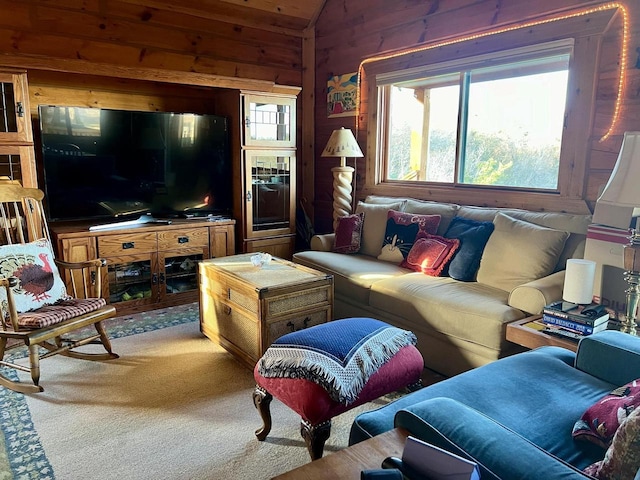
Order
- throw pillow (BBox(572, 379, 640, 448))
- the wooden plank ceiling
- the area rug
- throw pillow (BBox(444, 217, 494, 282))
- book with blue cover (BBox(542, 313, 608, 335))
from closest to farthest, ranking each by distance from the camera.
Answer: throw pillow (BBox(572, 379, 640, 448))
the area rug
book with blue cover (BBox(542, 313, 608, 335))
throw pillow (BBox(444, 217, 494, 282))
the wooden plank ceiling

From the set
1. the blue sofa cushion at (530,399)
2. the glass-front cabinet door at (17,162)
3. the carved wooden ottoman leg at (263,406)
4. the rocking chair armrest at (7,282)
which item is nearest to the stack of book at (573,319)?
the blue sofa cushion at (530,399)

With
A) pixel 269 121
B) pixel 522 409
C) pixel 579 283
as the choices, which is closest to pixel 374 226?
pixel 269 121

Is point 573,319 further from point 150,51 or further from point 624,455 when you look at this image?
point 150,51

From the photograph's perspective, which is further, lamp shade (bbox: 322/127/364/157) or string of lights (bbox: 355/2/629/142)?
lamp shade (bbox: 322/127/364/157)

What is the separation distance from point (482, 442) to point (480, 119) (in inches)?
117

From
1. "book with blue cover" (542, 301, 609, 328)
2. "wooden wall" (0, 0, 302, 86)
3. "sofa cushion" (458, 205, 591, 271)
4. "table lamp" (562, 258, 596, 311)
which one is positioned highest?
"wooden wall" (0, 0, 302, 86)

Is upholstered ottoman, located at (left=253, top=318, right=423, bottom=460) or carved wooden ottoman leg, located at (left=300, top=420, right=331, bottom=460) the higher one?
upholstered ottoman, located at (left=253, top=318, right=423, bottom=460)

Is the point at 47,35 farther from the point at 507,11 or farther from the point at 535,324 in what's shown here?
the point at 535,324

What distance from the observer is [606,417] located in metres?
1.34

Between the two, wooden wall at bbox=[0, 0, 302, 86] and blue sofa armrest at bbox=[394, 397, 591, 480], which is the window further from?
blue sofa armrest at bbox=[394, 397, 591, 480]

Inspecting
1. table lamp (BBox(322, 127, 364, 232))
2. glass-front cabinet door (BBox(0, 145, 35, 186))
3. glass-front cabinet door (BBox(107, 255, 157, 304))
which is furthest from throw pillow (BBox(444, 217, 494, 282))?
glass-front cabinet door (BBox(0, 145, 35, 186))

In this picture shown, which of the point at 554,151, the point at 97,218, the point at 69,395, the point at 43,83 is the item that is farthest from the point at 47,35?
the point at 554,151

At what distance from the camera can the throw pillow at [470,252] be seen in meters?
3.01

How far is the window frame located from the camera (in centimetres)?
289
